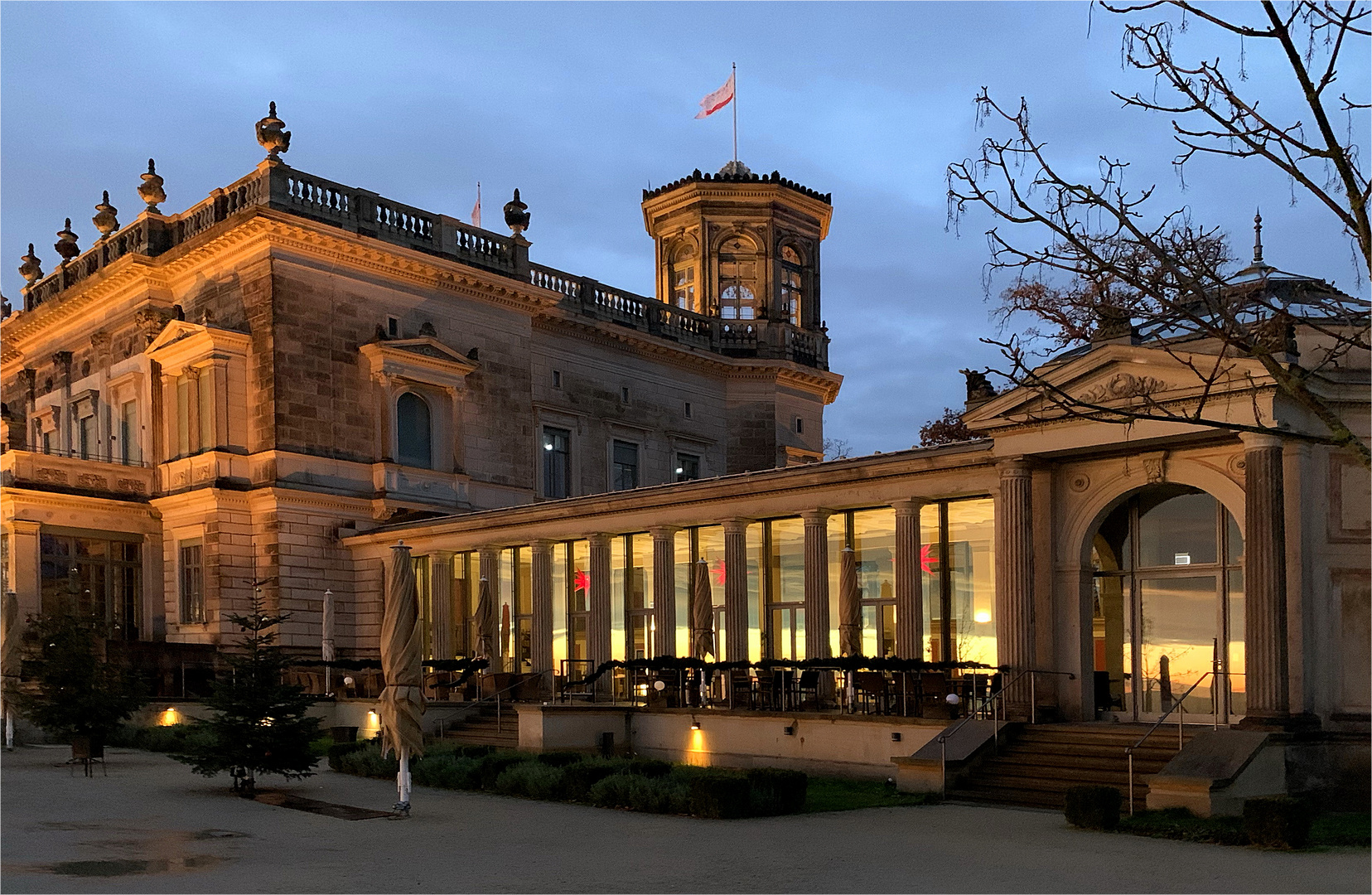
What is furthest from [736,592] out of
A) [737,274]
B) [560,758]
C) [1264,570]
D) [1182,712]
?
[737,274]

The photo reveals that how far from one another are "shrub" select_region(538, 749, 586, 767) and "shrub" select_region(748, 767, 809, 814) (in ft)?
12.5

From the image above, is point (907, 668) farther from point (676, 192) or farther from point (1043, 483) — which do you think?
point (676, 192)

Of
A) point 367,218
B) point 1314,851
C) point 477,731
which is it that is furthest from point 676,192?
point 1314,851

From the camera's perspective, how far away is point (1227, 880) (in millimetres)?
12773

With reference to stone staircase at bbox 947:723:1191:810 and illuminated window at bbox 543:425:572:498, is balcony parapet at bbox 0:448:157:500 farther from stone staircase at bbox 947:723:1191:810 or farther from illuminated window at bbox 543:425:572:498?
stone staircase at bbox 947:723:1191:810

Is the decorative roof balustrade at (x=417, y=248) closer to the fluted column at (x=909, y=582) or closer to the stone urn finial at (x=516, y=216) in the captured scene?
the stone urn finial at (x=516, y=216)

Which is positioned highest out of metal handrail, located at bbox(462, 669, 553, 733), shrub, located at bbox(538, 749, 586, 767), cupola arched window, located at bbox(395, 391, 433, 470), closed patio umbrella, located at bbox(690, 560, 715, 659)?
cupola arched window, located at bbox(395, 391, 433, 470)

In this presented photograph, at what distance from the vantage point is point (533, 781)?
19.9 meters

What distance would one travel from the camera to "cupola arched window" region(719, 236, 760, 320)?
1981 inches

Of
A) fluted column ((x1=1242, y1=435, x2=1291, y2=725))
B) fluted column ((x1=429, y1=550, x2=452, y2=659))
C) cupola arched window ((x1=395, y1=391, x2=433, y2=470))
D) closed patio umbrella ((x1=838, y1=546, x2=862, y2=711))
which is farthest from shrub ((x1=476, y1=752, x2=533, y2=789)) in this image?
cupola arched window ((x1=395, y1=391, x2=433, y2=470))

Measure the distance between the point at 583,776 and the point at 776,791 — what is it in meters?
3.05

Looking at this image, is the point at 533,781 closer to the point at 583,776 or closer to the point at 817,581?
the point at 583,776

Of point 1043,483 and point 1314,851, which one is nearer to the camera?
point 1314,851

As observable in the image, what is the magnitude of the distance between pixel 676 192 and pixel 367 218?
14795mm
